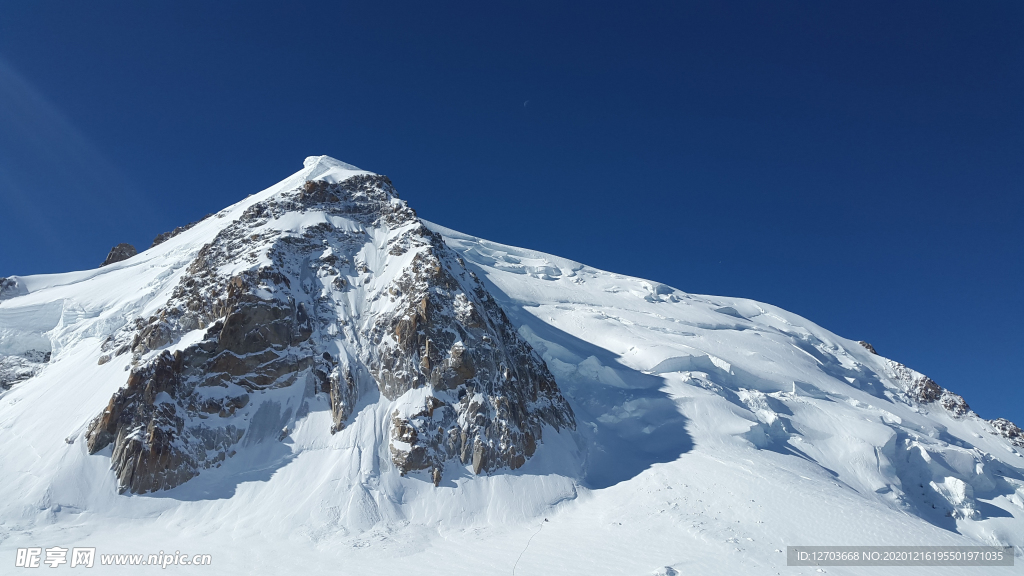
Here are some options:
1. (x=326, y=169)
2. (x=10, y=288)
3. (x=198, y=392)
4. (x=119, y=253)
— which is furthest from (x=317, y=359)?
(x=119, y=253)

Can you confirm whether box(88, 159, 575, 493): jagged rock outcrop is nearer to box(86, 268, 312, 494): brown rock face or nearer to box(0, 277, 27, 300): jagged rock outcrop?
box(86, 268, 312, 494): brown rock face

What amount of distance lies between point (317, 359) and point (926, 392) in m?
99.0

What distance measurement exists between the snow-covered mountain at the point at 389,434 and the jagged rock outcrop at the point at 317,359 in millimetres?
209

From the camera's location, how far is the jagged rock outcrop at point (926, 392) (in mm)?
84438

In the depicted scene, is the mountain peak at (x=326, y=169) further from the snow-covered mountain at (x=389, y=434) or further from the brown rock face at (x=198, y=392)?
the brown rock face at (x=198, y=392)

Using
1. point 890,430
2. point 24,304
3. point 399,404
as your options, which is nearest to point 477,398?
point 399,404

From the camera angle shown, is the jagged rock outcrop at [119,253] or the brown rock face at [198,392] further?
the jagged rock outcrop at [119,253]

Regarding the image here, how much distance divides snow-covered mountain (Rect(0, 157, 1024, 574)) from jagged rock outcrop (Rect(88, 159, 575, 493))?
21 centimetres

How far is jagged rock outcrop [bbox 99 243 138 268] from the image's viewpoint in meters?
79.7

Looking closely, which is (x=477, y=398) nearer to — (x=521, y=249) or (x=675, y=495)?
(x=675, y=495)

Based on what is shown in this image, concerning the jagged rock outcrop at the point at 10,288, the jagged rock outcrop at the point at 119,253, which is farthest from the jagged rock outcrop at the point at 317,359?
the jagged rock outcrop at the point at 119,253

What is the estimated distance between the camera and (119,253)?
80188 millimetres

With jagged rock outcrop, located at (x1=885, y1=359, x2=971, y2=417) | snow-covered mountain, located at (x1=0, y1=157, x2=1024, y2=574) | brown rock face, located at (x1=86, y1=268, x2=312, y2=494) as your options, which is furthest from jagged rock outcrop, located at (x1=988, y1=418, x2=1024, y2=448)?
brown rock face, located at (x1=86, y1=268, x2=312, y2=494)

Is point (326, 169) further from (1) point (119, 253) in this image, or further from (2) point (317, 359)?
(2) point (317, 359)
